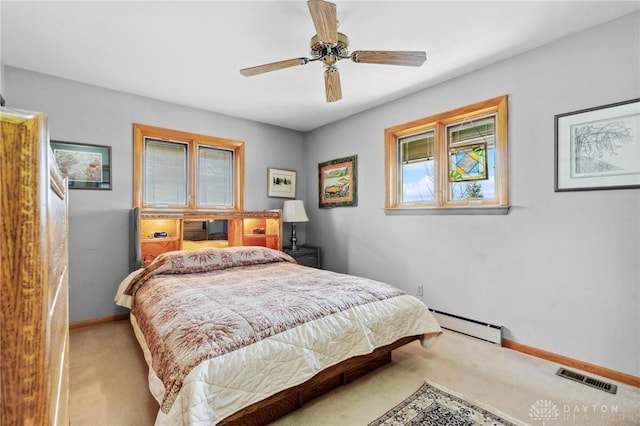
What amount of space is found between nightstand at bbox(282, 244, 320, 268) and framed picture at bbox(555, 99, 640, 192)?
9.88 ft

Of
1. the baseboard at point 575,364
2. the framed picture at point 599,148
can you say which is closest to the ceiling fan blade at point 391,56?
the framed picture at point 599,148

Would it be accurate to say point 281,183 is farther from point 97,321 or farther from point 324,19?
point 324,19

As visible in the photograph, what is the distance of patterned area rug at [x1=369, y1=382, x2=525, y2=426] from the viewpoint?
1.72m

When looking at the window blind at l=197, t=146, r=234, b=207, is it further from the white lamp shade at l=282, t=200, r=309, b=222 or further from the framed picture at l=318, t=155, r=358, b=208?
the framed picture at l=318, t=155, r=358, b=208

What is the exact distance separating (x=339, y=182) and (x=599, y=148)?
2877mm

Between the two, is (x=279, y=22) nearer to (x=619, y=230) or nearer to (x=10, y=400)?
(x=10, y=400)

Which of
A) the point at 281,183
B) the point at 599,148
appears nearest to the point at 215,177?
the point at 281,183

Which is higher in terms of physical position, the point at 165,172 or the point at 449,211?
the point at 165,172

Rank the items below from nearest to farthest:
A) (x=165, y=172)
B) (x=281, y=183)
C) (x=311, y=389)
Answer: (x=311, y=389)
(x=165, y=172)
(x=281, y=183)

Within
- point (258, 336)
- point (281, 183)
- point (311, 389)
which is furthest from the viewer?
point (281, 183)

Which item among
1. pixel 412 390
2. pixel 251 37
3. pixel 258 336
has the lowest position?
pixel 412 390

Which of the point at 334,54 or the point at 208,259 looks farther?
the point at 208,259

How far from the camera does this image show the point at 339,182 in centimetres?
452

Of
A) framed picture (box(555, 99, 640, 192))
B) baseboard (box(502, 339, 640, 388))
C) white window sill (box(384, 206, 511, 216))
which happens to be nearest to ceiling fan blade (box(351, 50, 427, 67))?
framed picture (box(555, 99, 640, 192))
